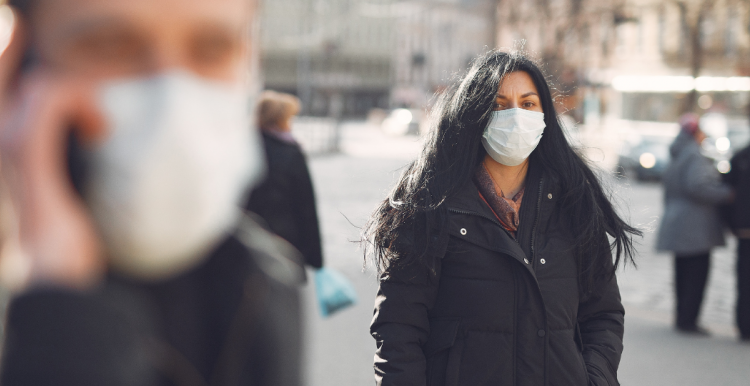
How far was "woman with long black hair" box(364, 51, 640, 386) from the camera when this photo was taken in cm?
240

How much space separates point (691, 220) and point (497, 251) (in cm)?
501

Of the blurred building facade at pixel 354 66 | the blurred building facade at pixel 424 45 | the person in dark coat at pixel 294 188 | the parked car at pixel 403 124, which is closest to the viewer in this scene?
the person in dark coat at pixel 294 188

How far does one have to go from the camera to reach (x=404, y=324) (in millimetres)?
2445

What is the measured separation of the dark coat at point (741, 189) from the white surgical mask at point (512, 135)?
465 centimetres

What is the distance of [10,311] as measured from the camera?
0.66 metres

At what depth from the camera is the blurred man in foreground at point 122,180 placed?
665mm

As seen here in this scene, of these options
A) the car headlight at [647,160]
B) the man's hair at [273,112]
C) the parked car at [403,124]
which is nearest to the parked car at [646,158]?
the car headlight at [647,160]

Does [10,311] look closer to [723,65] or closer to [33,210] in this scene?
[33,210]

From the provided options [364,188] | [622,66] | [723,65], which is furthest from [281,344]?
[622,66]

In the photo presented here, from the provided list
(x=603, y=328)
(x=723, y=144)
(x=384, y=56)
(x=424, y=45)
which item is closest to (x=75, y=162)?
(x=603, y=328)

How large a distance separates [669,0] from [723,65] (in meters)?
25.0

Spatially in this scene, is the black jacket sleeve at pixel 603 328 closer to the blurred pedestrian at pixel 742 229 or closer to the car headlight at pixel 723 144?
the blurred pedestrian at pixel 742 229

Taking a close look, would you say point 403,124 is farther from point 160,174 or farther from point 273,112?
point 160,174

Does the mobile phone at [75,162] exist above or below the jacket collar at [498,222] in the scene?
above
